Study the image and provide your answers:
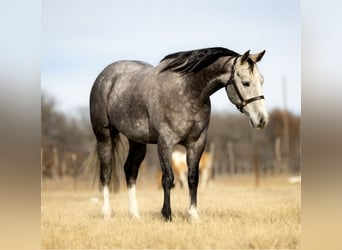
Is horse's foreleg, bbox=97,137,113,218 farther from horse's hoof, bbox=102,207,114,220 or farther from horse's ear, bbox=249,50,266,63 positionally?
horse's ear, bbox=249,50,266,63

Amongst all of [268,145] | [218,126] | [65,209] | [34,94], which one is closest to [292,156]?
[268,145]

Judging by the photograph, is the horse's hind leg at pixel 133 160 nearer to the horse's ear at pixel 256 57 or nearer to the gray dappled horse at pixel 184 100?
the gray dappled horse at pixel 184 100

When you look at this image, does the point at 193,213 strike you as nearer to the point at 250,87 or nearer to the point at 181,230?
the point at 181,230

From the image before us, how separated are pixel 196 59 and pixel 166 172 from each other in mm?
1445

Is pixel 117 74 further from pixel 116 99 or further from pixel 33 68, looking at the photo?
pixel 33 68

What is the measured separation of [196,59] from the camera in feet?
19.2

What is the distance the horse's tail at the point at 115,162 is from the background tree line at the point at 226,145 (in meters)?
5.74

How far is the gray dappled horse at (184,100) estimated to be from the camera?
558 centimetres

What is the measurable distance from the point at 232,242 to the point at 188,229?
58cm

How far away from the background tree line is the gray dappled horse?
693 cm

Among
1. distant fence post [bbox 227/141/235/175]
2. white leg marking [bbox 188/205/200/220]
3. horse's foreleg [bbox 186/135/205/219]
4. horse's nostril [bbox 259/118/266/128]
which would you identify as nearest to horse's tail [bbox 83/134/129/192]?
horse's foreleg [bbox 186/135/205/219]

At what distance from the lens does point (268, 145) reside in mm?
20688

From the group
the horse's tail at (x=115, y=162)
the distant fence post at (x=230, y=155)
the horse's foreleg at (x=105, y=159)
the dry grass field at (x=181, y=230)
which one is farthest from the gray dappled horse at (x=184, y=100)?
the distant fence post at (x=230, y=155)

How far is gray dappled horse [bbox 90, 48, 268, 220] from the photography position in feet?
18.3
